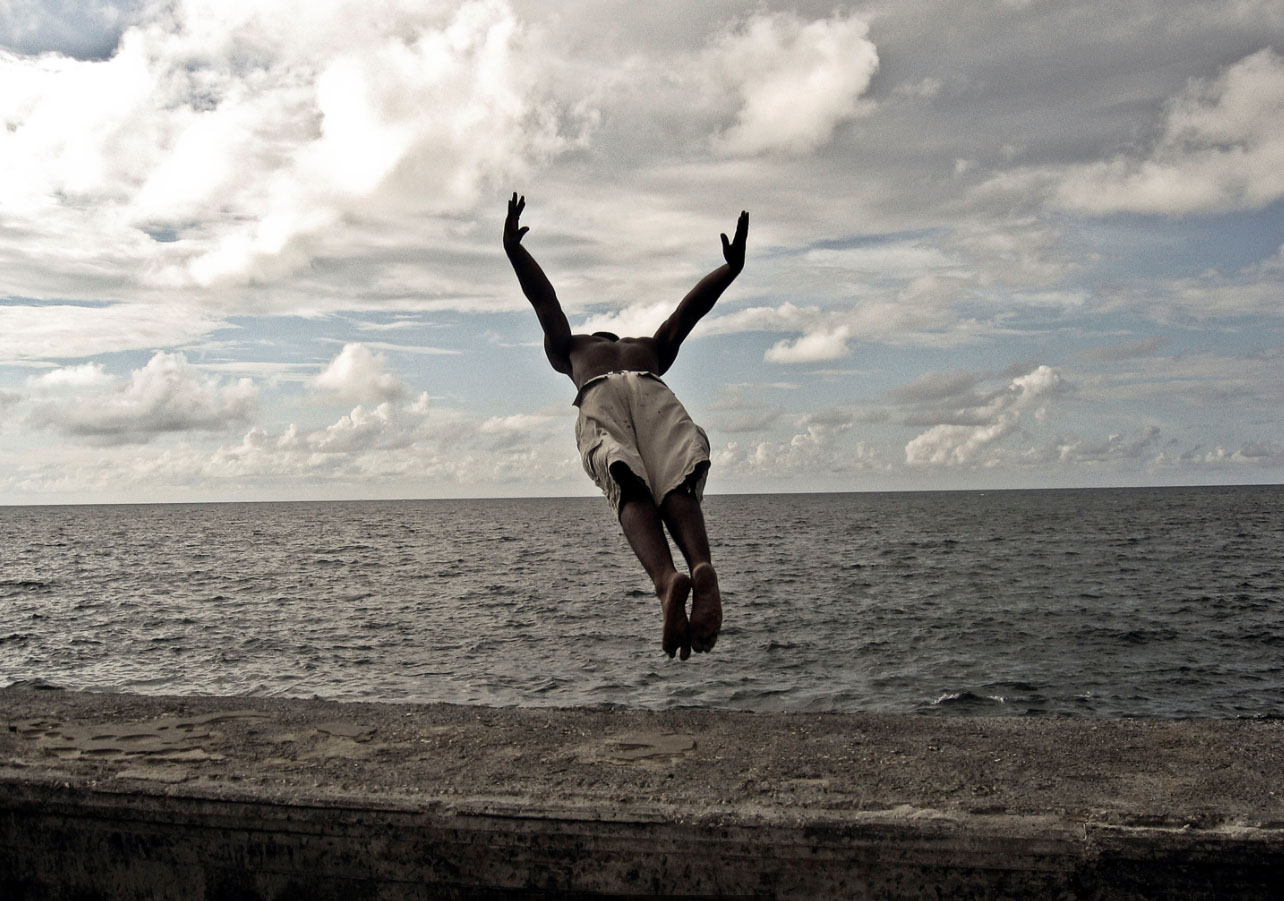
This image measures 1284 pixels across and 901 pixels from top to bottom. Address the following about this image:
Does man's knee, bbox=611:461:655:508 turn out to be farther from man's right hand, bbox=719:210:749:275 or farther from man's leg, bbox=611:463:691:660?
man's right hand, bbox=719:210:749:275

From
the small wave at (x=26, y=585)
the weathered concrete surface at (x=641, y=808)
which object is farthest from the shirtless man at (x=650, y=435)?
the small wave at (x=26, y=585)

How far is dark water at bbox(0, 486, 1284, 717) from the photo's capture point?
17.7 metres

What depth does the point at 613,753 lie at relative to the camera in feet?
13.8

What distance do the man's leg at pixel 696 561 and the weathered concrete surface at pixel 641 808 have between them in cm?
57

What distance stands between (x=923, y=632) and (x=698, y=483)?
2205 cm

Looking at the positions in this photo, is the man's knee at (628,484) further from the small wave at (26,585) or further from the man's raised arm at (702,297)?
the small wave at (26,585)

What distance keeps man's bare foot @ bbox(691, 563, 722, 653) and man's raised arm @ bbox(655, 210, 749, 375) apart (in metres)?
1.42

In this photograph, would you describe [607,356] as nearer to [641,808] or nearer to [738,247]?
[738,247]

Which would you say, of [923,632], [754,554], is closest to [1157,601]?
[923,632]

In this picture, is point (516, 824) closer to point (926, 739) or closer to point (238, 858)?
point (238, 858)

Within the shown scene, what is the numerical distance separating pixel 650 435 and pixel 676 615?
40.9 inches

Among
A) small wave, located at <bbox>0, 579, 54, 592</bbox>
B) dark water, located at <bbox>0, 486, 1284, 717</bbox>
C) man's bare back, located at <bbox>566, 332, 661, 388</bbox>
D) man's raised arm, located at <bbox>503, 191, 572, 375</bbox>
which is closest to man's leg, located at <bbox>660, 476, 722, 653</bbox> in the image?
man's bare back, located at <bbox>566, 332, 661, 388</bbox>

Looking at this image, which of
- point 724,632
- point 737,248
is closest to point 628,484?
point 737,248

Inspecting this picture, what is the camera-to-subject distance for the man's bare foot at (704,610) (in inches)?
153
